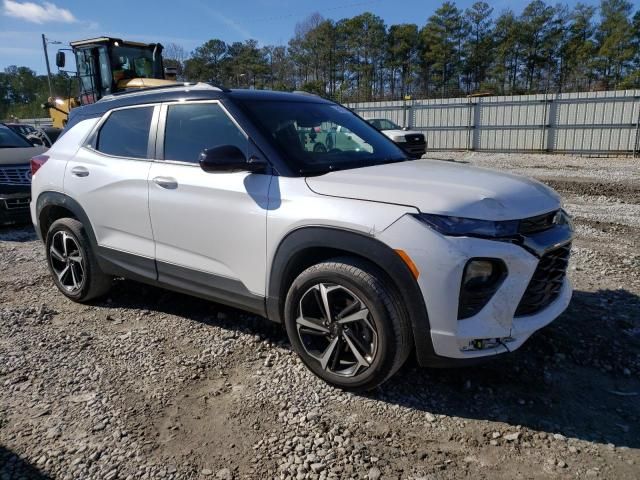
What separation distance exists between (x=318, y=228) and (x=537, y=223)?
4.05ft

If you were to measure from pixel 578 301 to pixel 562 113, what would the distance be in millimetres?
18777

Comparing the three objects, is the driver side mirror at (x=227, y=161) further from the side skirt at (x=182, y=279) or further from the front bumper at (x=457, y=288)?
the front bumper at (x=457, y=288)

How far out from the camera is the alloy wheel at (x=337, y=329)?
2.81 metres

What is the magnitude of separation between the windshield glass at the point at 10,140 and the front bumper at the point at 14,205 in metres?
1.90

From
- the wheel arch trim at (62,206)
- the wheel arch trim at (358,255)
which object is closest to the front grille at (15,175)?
the wheel arch trim at (62,206)

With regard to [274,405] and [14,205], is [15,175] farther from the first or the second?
[274,405]

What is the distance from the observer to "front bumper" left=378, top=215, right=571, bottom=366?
2469 millimetres

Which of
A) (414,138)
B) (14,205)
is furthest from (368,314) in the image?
(414,138)

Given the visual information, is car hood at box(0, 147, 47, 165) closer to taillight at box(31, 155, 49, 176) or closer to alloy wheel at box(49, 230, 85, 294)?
taillight at box(31, 155, 49, 176)

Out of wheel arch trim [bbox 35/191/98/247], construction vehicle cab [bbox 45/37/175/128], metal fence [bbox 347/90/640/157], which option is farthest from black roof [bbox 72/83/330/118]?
metal fence [bbox 347/90/640/157]

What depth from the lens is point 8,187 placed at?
7594 mm

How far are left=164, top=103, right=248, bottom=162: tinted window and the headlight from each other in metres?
1.40

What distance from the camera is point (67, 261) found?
455 cm

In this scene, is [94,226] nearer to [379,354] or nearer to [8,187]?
[379,354]
